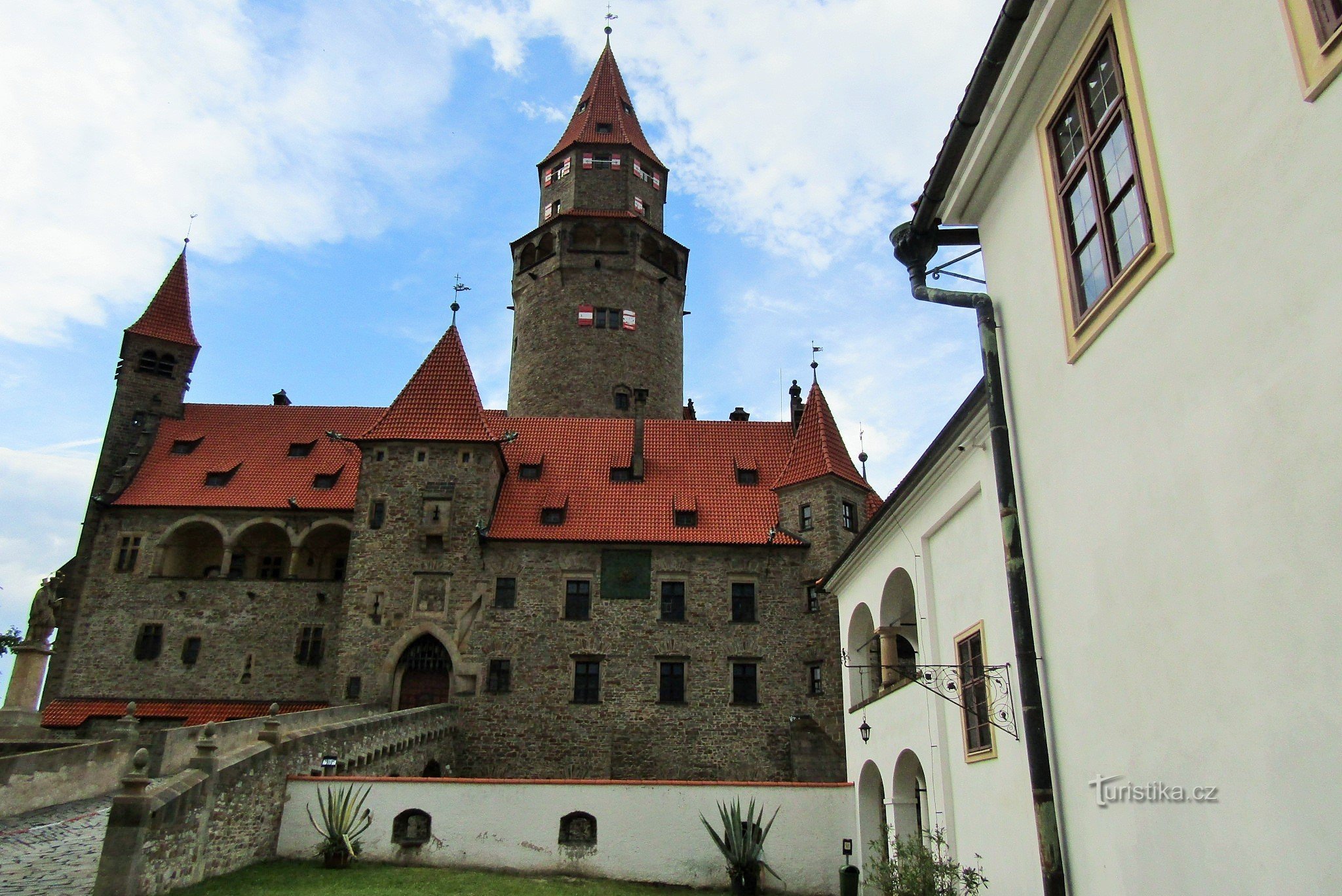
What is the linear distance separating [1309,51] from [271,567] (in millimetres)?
32166

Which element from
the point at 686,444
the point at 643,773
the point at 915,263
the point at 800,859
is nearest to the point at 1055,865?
the point at 915,263

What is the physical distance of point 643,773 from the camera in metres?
25.7

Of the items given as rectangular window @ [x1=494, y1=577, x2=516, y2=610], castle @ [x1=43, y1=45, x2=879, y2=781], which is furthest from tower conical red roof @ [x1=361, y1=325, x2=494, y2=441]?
rectangular window @ [x1=494, y1=577, x2=516, y2=610]

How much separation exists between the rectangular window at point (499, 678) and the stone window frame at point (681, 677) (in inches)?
161

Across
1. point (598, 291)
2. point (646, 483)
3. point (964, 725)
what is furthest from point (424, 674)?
point (964, 725)

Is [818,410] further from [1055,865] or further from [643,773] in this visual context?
[1055,865]

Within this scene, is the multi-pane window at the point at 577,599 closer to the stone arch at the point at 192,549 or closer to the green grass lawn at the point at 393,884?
the green grass lawn at the point at 393,884

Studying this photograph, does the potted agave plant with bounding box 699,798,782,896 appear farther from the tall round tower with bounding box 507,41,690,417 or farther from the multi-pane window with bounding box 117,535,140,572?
the multi-pane window with bounding box 117,535,140,572

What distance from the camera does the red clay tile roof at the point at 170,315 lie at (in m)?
34.9

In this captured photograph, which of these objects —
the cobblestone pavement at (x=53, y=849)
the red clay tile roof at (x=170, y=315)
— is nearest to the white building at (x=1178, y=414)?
the cobblestone pavement at (x=53, y=849)

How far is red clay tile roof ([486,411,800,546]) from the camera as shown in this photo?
1120 inches

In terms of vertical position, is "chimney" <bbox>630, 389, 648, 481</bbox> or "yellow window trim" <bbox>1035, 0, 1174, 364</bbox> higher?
"chimney" <bbox>630, 389, 648, 481</bbox>

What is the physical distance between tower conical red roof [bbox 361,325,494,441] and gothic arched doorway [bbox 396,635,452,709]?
20.4ft

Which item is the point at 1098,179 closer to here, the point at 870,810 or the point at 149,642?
the point at 870,810
